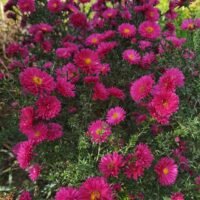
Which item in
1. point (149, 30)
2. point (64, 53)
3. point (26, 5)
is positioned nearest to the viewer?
point (64, 53)

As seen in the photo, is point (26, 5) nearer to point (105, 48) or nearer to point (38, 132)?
point (105, 48)

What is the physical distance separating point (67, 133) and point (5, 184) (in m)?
0.79

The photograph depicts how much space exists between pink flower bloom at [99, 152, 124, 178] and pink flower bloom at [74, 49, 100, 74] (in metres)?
0.41

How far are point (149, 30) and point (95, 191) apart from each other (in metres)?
1.08

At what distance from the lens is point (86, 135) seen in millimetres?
2471

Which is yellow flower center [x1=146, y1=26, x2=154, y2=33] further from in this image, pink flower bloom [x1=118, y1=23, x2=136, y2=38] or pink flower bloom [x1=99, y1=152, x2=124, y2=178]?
pink flower bloom [x1=99, y1=152, x2=124, y2=178]

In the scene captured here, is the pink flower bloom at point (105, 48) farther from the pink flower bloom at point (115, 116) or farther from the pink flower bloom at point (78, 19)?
the pink flower bloom at point (78, 19)

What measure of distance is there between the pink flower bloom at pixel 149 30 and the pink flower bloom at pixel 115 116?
612 mm

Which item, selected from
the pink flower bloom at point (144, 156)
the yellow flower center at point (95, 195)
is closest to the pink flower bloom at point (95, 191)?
the yellow flower center at point (95, 195)

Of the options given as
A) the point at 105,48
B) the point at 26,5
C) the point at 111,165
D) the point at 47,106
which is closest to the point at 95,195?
the point at 111,165

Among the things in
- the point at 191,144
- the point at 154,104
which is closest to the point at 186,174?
the point at 191,144

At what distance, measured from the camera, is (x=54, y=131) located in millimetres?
2402

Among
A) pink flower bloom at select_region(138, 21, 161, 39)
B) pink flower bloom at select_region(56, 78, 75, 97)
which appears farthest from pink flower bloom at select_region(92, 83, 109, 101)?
pink flower bloom at select_region(138, 21, 161, 39)

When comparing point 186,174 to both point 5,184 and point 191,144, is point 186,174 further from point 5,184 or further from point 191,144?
point 5,184
